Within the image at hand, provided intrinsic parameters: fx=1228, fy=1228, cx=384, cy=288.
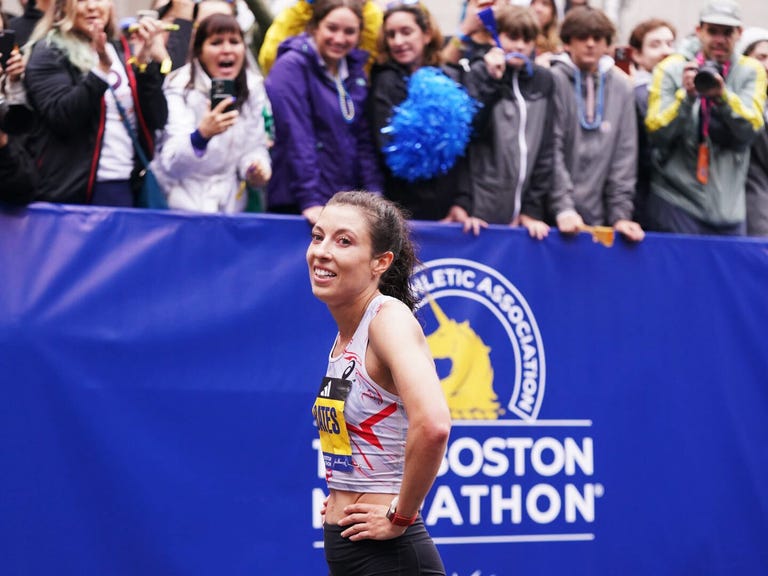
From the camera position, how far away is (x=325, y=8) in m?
6.27

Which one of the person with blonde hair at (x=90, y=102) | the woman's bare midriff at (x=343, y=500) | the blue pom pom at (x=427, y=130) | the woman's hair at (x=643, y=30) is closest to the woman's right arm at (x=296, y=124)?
the blue pom pom at (x=427, y=130)

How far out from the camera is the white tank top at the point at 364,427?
3477 millimetres

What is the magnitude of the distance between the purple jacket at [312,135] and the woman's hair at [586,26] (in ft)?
4.32

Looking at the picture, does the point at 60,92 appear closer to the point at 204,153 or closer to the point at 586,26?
the point at 204,153

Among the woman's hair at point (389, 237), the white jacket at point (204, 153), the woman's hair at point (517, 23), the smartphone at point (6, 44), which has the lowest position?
the woman's hair at point (389, 237)

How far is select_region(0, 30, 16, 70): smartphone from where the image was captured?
5.12 metres

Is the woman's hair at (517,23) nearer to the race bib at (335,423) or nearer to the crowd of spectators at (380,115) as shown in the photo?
the crowd of spectators at (380,115)

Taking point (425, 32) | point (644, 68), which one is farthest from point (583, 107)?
point (644, 68)

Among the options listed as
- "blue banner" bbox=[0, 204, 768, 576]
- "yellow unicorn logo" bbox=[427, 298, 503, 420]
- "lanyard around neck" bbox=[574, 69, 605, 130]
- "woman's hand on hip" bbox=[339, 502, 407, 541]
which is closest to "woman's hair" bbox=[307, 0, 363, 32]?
"blue banner" bbox=[0, 204, 768, 576]

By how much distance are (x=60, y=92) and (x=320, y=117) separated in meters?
1.33

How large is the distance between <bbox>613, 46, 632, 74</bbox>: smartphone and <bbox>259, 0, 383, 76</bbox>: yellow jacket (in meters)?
1.75

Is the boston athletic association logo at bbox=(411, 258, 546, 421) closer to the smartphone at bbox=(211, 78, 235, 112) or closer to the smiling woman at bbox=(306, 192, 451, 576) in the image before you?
the smartphone at bbox=(211, 78, 235, 112)

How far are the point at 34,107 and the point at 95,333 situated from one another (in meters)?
1.05

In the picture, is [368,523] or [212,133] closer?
[368,523]
